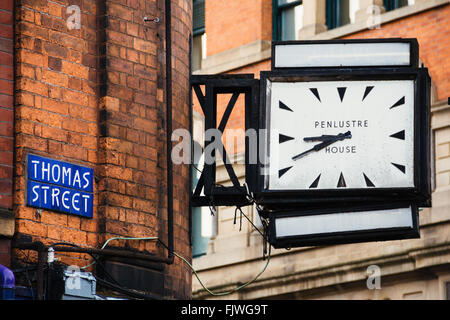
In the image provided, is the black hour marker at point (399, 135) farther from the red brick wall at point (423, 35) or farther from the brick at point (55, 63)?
the red brick wall at point (423, 35)

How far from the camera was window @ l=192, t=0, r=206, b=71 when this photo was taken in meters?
28.6

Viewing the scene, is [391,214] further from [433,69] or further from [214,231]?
[214,231]

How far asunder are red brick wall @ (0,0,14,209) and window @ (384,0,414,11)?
1476cm

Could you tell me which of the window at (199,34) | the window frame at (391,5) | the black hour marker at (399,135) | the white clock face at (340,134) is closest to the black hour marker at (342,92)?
the white clock face at (340,134)

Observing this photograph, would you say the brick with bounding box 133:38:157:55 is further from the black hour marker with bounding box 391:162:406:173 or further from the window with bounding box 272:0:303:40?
the window with bounding box 272:0:303:40

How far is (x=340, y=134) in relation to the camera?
466 inches

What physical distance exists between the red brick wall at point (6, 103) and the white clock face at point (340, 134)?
7.05ft

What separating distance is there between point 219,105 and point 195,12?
2.47 metres

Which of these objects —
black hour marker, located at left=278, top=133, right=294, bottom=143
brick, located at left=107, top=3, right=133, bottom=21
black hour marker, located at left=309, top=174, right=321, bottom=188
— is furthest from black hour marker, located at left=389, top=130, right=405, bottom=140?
brick, located at left=107, top=3, right=133, bottom=21

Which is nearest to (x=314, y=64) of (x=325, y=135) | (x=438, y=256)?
(x=325, y=135)

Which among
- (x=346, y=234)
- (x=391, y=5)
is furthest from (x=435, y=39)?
(x=346, y=234)

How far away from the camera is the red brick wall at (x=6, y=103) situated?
36.2 ft

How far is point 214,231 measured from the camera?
27688 mm

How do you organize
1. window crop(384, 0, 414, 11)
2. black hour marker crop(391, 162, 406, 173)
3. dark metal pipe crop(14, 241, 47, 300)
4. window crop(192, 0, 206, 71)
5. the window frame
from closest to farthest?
1. dark metal pipe crop(14, 241, 47, 300)
2. black hour marker crop(391, 162, 406, 173)
3. window crop(384, 0, 414, 11)
4. the window frame
5. window crop(192, 0, 206, 71)
